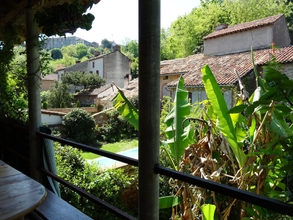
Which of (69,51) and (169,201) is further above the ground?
(69,51)

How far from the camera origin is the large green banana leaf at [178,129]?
8.39ft

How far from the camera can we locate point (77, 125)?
531 inches

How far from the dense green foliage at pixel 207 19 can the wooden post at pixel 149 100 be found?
21511 mm

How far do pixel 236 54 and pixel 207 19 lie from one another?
41.7ft

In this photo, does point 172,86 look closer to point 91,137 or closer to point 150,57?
→ point 91,137

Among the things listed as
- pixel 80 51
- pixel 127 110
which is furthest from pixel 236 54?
pixel 80 51

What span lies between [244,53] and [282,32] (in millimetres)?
3308

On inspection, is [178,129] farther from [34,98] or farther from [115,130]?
[115,130]

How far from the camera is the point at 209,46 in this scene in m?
15.7

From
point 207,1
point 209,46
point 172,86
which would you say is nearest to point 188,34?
point 207,1

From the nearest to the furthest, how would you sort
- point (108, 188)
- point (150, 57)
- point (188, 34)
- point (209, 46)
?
point (150, 57) < point (108, 188) < point (209, 46) < point (188, 34)

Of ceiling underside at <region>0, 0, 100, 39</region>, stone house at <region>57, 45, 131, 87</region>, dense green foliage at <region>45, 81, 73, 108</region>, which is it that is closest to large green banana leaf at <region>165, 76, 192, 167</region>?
ceiling underside at <region>0, 0, 100, 39</region>

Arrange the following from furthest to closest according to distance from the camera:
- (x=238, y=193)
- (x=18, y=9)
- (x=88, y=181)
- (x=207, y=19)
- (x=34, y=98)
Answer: (x=207, y=19), (x=88, y=181), (x=18, y=9), (x=34, y=98), (x=238, y=193)

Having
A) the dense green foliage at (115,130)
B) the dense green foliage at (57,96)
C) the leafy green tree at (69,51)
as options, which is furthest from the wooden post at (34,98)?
the leafy green tree at (69,51)
